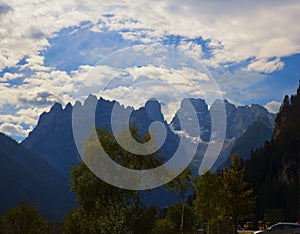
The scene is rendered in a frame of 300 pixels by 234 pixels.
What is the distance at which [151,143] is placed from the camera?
51.4 m

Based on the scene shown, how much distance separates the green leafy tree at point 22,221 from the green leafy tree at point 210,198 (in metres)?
26.3

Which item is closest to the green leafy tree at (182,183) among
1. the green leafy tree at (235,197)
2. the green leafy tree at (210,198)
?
the green leafy tree at (210,198)

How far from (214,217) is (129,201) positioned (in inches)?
1078

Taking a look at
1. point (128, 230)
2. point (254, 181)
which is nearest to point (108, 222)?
point (128, 230)

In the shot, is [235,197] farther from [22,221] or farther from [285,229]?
[22,221]

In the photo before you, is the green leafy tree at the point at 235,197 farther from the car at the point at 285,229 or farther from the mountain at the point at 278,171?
the mountain at the point at 278,171

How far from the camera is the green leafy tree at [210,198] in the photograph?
69.8 metres

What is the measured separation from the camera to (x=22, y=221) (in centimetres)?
7319

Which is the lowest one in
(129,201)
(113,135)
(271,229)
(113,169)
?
(271,229)

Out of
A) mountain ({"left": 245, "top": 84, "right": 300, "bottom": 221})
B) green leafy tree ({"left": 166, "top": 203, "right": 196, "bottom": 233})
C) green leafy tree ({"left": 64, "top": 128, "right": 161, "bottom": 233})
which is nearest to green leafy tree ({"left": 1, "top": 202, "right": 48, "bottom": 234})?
green leafy tree ({"left": 64, "top": 128, "right": 161, "bottom": 233})

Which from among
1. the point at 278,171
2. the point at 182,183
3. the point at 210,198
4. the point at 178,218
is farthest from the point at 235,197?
the point at 278,171

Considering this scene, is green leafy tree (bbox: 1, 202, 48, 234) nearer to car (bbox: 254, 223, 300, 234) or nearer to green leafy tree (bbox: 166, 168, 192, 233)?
green leafy tree (bbox: 166, 168, 192, 233)

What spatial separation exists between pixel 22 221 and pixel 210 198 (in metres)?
30.1

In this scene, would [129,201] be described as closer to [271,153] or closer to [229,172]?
[229,172]
